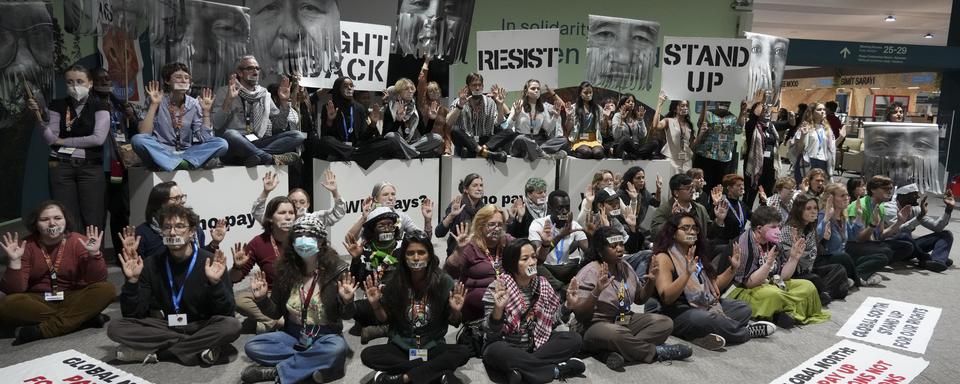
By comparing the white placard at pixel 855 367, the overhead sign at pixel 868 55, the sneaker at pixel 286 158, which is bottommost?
the white placard at pixel 855 367

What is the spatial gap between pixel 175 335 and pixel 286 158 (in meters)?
2.68

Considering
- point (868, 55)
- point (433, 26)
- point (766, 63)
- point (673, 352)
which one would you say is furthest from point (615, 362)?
point (868, 55)

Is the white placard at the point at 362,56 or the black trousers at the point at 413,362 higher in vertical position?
the white placard at the point at 362,56

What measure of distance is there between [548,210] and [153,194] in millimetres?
3181

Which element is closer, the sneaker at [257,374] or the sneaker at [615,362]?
the sneaker at [257,374]

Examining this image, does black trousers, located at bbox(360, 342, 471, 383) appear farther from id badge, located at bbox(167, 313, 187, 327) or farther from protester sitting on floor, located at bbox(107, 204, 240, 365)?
id badge, located at bbox(167, 313, 187, 327)

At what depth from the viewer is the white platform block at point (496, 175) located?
7.71 metres

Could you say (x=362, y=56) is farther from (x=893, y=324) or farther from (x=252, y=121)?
(x=893, y=324)

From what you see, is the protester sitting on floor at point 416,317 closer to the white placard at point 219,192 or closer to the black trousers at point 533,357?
the black trousers at point 533,357

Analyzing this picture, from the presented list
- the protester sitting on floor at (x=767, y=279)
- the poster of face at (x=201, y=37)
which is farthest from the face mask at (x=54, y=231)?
the protester sitting on floor at (x=767, y=279)

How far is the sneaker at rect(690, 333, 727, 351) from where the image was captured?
4562mm

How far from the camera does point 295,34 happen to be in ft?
23.9

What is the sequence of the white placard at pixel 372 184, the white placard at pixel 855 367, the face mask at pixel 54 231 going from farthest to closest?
the white placard at pixel 372 184
the face mask at pixel 54 231
the white placard at pixel 855 367

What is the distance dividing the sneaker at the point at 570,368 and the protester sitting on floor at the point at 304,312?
50.8 inches
